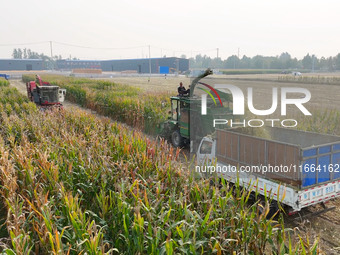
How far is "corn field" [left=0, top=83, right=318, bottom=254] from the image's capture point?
13.7ft

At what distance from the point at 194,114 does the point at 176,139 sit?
59.9 inches

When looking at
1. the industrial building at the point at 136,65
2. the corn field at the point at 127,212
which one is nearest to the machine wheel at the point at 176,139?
the corn field at the point at 127,212

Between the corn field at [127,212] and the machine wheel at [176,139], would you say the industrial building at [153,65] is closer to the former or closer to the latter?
the machine wheel at [176,139]

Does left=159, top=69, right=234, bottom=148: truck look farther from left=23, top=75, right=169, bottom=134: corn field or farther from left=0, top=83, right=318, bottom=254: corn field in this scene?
left=0, top=83, right=318, bottom=254: corn field

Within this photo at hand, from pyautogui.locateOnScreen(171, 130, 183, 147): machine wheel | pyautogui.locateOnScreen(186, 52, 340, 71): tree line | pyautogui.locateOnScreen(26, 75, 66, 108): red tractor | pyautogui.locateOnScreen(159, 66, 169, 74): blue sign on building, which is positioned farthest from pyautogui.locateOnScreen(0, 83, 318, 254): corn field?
pyautogui.locateOnScreen(159, 66, 169, 74): blue sign on building

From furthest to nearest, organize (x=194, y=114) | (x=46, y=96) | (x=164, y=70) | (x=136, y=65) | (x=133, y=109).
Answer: (x=136, y=65)
(x=164, y=70)
(x=46, y=96)
(x=133, y=109)
(x=194, y=114)

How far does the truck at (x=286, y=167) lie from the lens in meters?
6.11

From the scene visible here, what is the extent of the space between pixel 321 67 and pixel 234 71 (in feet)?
66.9

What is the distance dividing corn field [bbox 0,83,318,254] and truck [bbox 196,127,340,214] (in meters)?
0.70

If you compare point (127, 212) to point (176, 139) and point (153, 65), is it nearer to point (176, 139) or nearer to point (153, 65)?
point (176, 139)

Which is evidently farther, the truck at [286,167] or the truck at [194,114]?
the truck at [194,114]

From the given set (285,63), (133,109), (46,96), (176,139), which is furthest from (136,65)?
(176,139)

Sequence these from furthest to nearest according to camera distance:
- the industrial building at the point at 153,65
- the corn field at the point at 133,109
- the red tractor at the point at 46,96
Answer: the industrial building at the point at 153,65, the red tractor at the point at 46,96, the corn field at the point at 133,109

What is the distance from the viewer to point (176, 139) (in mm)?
12352
